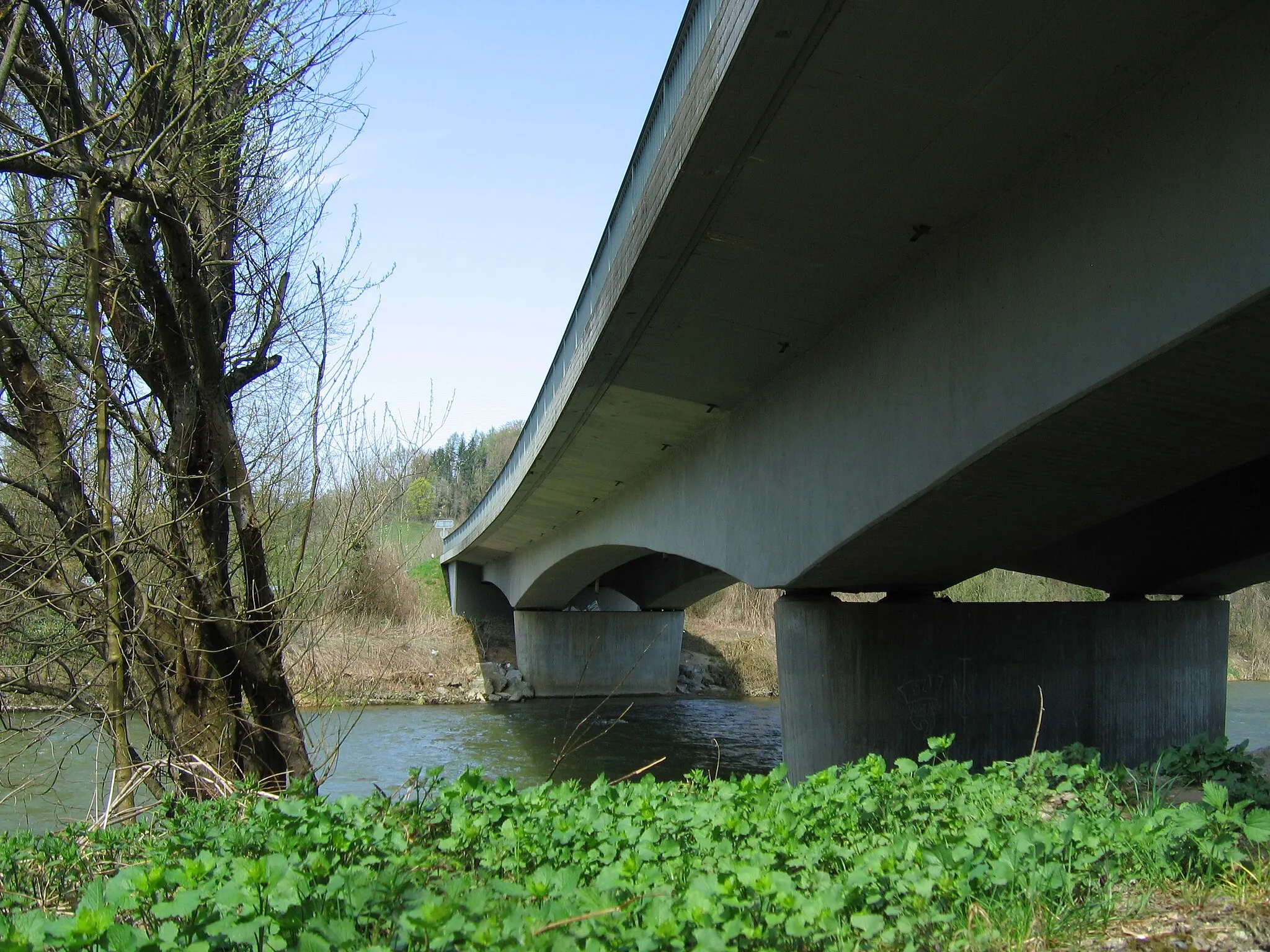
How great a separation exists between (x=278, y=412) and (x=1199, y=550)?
1060 centimetres

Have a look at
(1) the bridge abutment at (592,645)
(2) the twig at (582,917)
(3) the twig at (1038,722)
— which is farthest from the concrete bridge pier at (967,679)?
(1) the bridge abutment at (592,645)

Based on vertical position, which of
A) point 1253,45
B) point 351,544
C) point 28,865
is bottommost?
point 28,865

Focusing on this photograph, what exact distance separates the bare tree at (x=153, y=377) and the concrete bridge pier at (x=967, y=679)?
5030 mm

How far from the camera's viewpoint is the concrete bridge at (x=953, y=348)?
14.5 ft

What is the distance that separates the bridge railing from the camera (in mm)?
6238

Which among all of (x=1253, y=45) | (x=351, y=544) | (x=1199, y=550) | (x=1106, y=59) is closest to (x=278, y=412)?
(x=351, y=544)

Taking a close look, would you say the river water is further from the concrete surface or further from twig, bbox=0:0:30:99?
twig, bbox=0:0:30:99

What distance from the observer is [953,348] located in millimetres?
6359

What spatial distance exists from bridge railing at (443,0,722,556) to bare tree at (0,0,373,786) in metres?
2.00

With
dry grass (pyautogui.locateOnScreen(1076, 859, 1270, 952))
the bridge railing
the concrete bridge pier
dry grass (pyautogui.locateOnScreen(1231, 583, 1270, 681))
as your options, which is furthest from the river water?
dry grass (pyautogui.locateOnScreen(1076, 859, 1270, 952))

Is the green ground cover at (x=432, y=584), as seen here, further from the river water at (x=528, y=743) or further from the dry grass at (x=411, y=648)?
the river water at (x=528, y=743)

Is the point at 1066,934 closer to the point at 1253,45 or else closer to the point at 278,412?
the point at 1253,45

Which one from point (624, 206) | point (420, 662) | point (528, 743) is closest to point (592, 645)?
point (420, 662)

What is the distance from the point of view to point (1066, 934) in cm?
296
